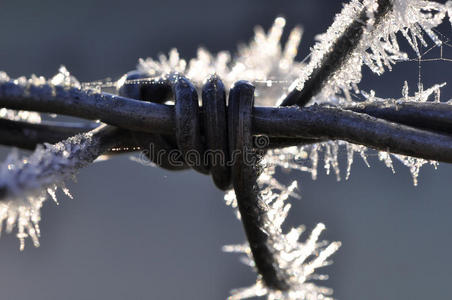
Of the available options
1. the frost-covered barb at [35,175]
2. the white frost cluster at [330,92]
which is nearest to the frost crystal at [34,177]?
the frost-covered barb at [35,175]

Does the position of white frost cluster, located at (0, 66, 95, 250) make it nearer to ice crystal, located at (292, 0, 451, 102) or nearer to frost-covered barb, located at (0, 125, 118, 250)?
frost-covered barb, located at (0, 125, 118, 250)

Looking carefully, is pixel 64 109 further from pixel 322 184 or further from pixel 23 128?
pixel 322 184

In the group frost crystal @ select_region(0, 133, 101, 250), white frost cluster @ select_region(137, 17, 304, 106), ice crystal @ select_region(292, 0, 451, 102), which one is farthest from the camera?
white frost cluster @ select_region(137, 17, 304, 106)

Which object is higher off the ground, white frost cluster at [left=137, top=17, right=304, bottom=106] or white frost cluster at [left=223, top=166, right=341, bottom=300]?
white frost cluster at [left=137, top=17, right=304, bottom=106]

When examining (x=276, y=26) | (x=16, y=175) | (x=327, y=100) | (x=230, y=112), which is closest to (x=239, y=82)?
(x=230, y=112)

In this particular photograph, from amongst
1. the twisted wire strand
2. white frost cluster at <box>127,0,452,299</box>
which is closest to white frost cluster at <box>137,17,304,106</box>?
white frost cluster at <box>127,0,452,299</box>

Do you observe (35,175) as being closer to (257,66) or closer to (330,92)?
(330,92)

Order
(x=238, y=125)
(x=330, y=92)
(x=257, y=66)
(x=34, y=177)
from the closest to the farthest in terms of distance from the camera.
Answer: (x=34, y=177), (x=238, y=125), (x=330, y=92), (x=257, y=66)

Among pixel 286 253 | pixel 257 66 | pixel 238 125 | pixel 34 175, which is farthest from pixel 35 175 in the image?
pixel 257 66
